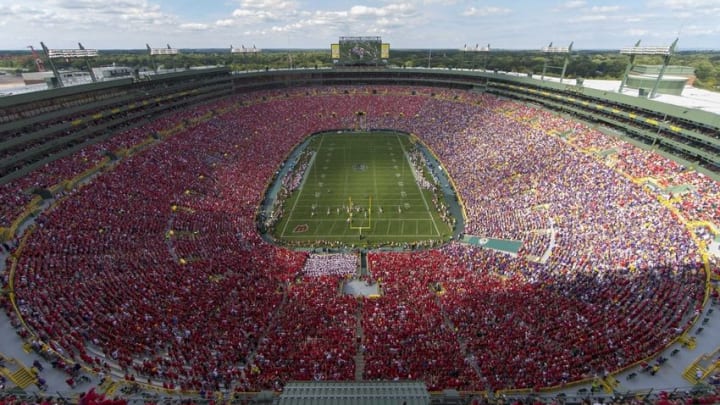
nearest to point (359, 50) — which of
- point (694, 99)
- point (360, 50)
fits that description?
point (360, 50)

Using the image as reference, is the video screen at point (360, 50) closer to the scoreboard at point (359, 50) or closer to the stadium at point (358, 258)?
the scoreboard at point (359, 50)

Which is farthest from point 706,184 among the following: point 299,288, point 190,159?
point 190,159

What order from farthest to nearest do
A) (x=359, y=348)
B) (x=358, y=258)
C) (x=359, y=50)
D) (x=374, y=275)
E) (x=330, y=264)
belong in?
(x=359, y=50), (x=358, y=258), (x=330, y=264), (x=374, y=275), (x=359, y=348)

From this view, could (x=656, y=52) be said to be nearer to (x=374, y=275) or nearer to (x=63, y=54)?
(x=374, y=275)

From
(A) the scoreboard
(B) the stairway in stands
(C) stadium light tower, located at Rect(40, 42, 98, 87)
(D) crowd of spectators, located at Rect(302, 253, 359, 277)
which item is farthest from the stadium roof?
(C) stadium light tower, located at Rect(40, 42, 98, 87)

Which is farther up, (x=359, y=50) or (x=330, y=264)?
(x=359, y=50)

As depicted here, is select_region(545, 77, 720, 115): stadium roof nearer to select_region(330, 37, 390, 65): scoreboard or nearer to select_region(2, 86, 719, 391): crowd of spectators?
select_region(2, 86, 719, 391): crowd of spectators

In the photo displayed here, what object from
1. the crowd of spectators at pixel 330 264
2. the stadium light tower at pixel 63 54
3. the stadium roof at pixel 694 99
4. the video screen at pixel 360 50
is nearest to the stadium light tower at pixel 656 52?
the stadium roof at pixel 694 99
